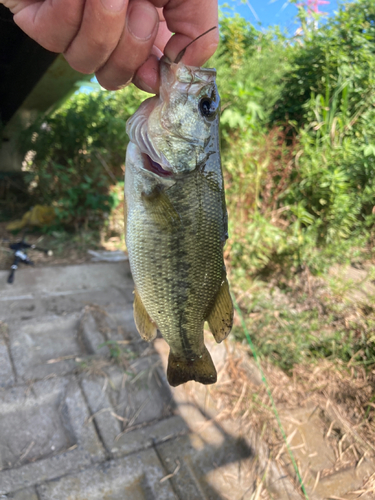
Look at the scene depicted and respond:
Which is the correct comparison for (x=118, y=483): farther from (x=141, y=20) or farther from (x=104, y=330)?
(x=141, y=20)

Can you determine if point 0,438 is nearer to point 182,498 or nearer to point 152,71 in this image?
point 182,498

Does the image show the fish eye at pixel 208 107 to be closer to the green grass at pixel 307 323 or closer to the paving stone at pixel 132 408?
the paving stone at pixel 132 408

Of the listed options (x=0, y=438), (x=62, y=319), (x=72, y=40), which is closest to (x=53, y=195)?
(x=62, y=319)

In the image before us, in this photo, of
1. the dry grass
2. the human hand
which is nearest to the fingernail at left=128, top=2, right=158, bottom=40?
the human hand

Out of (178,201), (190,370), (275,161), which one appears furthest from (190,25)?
(275,161)

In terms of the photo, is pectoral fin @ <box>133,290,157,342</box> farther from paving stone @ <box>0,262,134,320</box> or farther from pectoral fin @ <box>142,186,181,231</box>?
paving stone @ <box>0,262,134,320</box>
